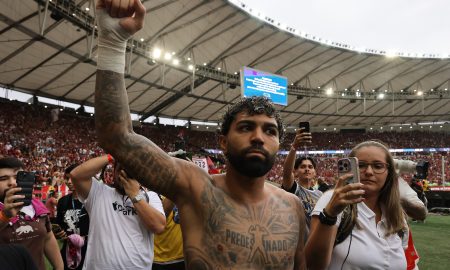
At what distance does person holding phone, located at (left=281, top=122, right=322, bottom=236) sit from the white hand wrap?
1827mm

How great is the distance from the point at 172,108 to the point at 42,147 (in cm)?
1287

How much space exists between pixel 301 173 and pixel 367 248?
2.65 metres

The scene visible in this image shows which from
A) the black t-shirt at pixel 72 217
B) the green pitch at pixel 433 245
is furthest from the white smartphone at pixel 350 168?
the green pitch at pixel 433 245

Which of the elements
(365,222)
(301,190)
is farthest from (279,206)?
(301,190)

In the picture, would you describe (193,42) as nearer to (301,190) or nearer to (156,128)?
(156,128)

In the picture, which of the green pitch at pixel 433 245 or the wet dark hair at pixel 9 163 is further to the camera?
the green pitch at pixel 433 245

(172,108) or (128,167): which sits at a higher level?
(172,108)

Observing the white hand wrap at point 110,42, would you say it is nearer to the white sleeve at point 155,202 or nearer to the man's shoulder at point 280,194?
the man's shoulder at point 280,194

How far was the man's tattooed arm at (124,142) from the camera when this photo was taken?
162 cm

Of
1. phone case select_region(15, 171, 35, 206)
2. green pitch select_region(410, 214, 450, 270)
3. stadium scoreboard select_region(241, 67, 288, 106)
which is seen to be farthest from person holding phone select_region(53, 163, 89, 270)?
stadium scoreboard select_region(241, 67, 288, 106)

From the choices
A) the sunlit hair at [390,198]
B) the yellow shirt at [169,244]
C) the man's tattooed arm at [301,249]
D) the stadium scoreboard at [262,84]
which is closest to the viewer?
the man's tattooed arm at [301,249]

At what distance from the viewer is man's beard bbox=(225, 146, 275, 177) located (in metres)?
1.92

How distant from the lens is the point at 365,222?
2.32 meters

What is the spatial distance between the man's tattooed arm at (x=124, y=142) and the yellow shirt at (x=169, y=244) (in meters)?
2.61
